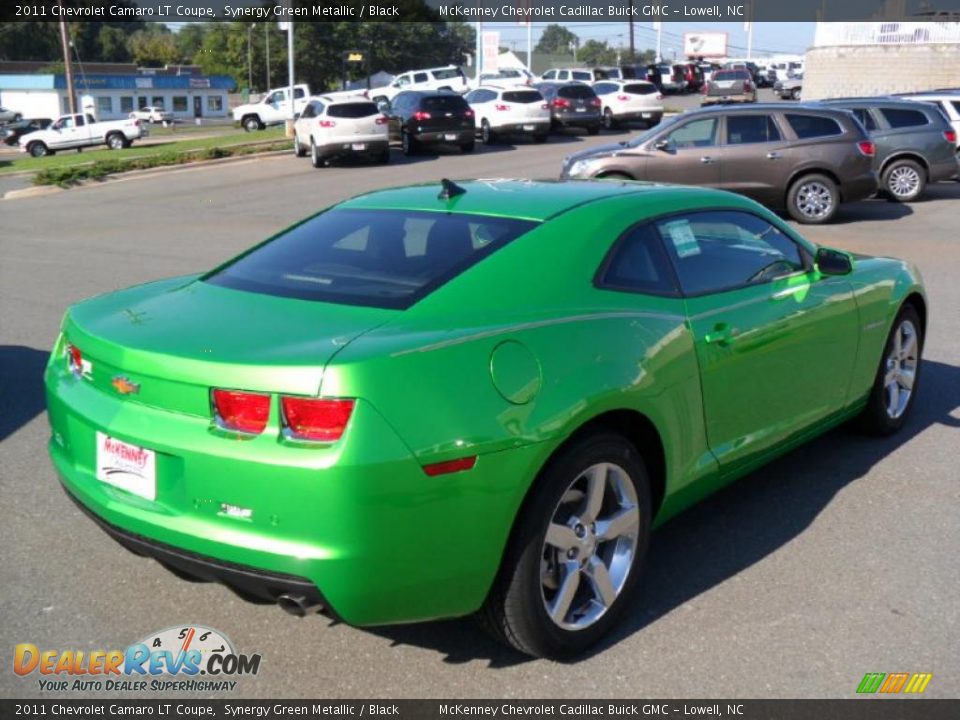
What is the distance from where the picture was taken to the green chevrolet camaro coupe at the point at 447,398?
322 cm

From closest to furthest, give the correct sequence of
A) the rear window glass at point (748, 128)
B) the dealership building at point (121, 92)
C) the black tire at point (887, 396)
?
1. the black tire at point (887, 396)
2. the rear window glass at point (748, 128)
3. the dealership building at point (121, 92)

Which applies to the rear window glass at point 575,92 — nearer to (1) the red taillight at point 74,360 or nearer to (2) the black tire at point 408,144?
(2) the black tire at point 408,144

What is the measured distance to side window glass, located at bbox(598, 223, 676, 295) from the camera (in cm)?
420

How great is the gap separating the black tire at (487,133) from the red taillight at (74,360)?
28647mm

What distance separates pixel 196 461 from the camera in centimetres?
333

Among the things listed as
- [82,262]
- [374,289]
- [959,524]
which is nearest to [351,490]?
[374,289]

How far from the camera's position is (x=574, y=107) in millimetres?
33844

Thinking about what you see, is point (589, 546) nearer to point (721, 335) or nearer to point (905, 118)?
point (721, 335)

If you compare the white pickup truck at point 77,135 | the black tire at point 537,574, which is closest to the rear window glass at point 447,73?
the white pickup truck at point 77,135

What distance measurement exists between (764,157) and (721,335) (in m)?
12.9

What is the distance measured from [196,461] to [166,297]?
1.13 meters

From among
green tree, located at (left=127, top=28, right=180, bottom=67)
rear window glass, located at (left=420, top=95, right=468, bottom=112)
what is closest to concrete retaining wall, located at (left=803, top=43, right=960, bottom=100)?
rear window glass, located at (left=420, top=95, right=468, bottom=112)

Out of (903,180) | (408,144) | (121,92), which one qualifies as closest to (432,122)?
(408,144)

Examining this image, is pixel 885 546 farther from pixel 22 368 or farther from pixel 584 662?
pixel 22 368
